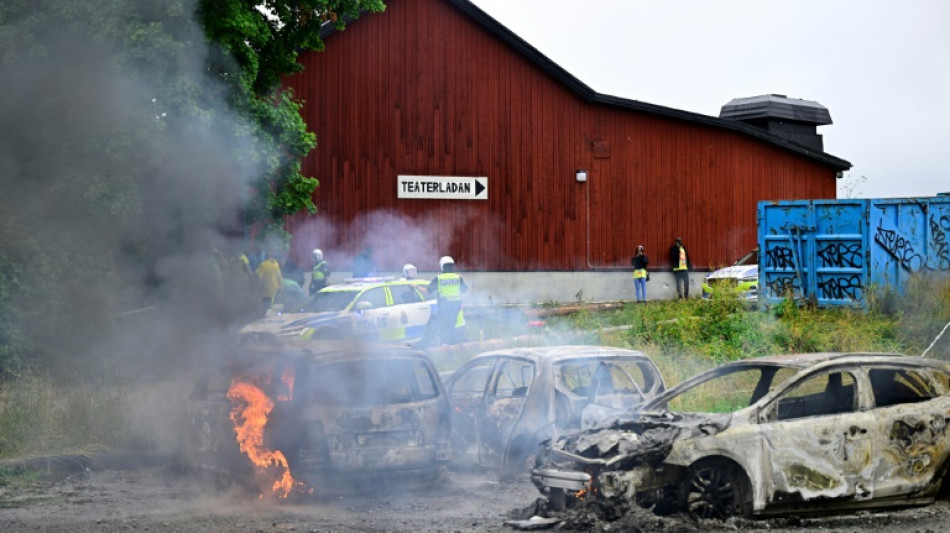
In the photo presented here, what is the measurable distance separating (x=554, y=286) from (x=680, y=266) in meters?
4.16

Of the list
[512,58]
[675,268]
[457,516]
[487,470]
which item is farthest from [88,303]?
[675,268]

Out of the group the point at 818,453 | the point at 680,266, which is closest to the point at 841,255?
the point at 818,453

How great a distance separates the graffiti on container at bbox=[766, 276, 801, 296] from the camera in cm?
2053

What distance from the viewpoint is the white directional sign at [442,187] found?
2922 centimetres

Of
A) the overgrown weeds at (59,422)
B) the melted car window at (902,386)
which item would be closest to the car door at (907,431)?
the melted car window at (902,386)

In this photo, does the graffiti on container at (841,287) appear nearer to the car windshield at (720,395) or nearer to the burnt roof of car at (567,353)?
the car windshield at (720,395)

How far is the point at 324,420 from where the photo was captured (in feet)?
30.2

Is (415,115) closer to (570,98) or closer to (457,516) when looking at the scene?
(570,98)

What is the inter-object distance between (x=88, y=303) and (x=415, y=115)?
46.6ft

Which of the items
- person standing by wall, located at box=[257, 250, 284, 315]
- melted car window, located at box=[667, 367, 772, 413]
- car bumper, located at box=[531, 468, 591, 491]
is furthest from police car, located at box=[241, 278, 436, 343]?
car bumper, located at box=[531, 468, 591, 491]

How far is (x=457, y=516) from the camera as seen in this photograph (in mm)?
8812

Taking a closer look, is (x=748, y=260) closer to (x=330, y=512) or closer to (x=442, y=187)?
(x=442, y=187)

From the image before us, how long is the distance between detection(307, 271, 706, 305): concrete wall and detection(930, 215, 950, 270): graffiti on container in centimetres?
971

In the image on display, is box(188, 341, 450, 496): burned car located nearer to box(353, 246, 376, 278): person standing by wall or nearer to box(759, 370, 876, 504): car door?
box(759, 370, 876, 504): car door
